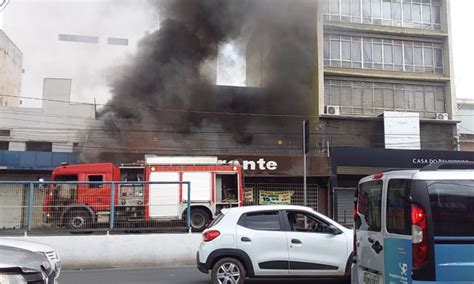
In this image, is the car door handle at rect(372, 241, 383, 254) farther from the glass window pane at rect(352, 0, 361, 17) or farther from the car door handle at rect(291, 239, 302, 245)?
the glass window pane at rect(352, 0, 361, 17)

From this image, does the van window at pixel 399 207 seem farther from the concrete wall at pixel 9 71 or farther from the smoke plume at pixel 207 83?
the concrete wall at pixel 9 71

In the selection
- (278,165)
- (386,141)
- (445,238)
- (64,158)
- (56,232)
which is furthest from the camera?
(386,141)

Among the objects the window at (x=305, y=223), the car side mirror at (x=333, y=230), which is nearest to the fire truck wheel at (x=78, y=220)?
the window at (x=305, y=223)

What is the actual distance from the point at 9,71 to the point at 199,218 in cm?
3169

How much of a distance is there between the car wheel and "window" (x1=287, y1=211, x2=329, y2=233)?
104 centimetres

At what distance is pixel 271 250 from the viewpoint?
277 inches

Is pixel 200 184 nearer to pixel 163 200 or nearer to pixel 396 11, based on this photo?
pixel 163 200

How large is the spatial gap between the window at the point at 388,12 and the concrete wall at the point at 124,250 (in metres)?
23.3

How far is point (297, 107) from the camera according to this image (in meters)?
30.8

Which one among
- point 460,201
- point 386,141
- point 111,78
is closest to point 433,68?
point 386,141

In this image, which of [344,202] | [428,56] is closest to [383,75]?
[428,56]

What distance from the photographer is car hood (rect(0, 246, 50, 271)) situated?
3637 millimetres

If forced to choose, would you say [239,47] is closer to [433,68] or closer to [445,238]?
[433,68]

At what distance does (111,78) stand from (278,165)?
16530 millimetres
